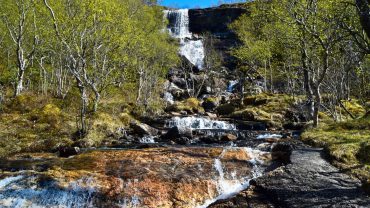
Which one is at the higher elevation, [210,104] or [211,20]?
[211,20]

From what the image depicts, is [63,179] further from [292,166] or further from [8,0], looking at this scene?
[8,0]

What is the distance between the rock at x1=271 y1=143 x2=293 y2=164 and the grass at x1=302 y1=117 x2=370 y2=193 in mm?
1539

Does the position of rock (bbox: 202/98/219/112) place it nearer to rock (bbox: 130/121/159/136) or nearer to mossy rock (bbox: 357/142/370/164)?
rock (bbox: 130/121/159/136)

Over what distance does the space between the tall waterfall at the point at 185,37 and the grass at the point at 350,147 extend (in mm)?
54220

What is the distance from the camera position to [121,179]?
12.6 m

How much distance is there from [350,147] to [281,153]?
8.98 ft

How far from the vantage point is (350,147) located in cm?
1366

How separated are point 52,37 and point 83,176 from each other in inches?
865

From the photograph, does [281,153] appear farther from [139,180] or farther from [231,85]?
[231,85]

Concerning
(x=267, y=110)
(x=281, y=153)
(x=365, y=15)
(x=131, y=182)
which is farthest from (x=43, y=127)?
(x=267, y=110)

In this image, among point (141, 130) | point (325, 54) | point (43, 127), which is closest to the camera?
point (325, 54)

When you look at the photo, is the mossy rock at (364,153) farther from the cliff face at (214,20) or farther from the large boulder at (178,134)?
the cliff face at (214,20)

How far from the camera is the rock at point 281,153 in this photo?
565 inches

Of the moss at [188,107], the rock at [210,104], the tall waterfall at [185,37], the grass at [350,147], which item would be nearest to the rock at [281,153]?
the grass at [350,147]
